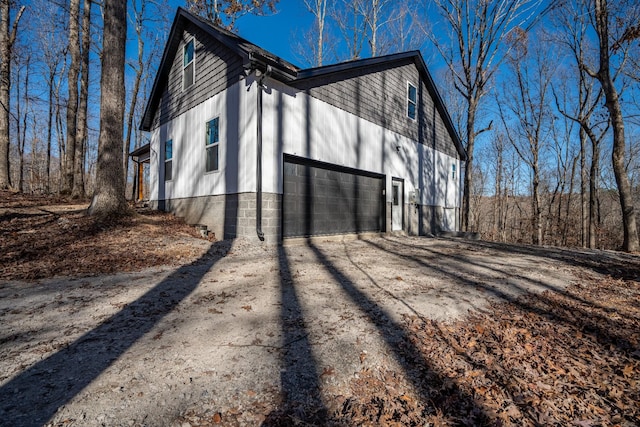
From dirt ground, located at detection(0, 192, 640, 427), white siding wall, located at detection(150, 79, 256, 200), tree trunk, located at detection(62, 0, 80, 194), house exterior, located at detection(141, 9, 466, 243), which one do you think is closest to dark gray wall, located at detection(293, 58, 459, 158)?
house exterior, located at detection(141, 9, 466, 243)

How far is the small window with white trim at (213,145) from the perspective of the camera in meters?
8.15

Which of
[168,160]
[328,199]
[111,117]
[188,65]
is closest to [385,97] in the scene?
[328,199]

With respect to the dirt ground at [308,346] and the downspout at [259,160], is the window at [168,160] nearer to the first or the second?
the downspout at [259,160]

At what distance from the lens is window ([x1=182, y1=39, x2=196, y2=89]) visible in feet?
31.6

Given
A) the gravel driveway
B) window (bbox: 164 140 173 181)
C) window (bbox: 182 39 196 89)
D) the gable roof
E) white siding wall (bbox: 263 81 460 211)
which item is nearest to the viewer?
the gravel driveway

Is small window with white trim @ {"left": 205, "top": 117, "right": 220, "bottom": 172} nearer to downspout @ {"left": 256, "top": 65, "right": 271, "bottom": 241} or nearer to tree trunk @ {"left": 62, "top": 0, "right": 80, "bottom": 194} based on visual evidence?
downspout @ {"left": 256, "top": 65, "right": 271, "bottom": 241}

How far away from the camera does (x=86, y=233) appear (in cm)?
598

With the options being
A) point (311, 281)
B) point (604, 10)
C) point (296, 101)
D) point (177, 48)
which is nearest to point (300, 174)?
point (296, 101)

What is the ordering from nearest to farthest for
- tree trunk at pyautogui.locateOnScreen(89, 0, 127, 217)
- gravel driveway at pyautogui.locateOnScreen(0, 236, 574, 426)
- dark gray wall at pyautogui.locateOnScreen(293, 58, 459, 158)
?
gravel driveway at pyautogui.locateOnScreen(0, 236, 574, 426)
tree trunk at pyautogui.locateOnScreen(89, 0, 127, 217)
dark gray wall at pyautogui.locateOnScreen(293, 58, 459, 158)

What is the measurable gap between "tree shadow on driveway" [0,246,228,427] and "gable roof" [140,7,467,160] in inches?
223

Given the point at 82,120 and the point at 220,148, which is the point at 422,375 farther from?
the point at 82,120

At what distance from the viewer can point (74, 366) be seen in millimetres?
2068

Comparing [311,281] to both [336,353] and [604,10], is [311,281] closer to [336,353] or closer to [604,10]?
[336,353]

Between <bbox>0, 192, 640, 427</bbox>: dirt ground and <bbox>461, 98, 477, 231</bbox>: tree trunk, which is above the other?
<bbox>461, 98, 477, 231</bbox>: tree trunk
